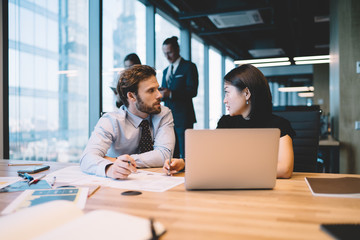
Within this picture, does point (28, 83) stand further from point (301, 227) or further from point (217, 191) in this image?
point (301, 227)

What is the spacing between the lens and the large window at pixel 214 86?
809cm

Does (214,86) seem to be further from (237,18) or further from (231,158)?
(231,158)

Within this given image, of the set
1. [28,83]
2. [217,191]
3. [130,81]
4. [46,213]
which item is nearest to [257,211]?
[217,191]

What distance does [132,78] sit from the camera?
2160 millimetres

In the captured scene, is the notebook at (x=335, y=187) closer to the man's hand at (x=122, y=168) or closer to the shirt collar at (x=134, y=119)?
the man's hand at (x=122, y=168)

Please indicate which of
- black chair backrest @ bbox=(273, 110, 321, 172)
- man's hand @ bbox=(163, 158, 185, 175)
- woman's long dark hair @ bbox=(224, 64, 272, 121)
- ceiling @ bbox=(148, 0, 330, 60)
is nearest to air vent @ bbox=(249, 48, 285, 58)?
ceiling @ bbox=(148, 0, 330, 60)

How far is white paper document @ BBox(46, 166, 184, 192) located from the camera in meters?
1.26

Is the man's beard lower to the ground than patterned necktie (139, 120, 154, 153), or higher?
higher

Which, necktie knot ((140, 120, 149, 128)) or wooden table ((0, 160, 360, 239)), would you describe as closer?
wooden table ((0, 160, 360, 239))

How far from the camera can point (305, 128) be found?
7.72 feet

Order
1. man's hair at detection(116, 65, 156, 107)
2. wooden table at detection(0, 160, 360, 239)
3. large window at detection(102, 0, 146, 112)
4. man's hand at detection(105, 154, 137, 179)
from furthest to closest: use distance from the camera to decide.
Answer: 1. large window at detection(102, 0, 146, 112)
2. man's hair at detection(116, 65, 156, 107)
3. man's hand at detection(105, 154, 137, 179)
4. wooden table at detection(0, 160, 360, 239)

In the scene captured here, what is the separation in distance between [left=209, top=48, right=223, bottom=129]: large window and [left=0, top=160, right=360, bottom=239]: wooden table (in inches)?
272

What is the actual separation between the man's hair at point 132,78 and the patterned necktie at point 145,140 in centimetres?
24

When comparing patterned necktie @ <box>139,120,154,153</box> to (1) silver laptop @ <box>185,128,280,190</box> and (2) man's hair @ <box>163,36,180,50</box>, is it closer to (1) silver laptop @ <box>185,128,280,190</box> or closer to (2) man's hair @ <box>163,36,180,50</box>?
(1) silver laptop @ <box>185,128,280,190</box>
